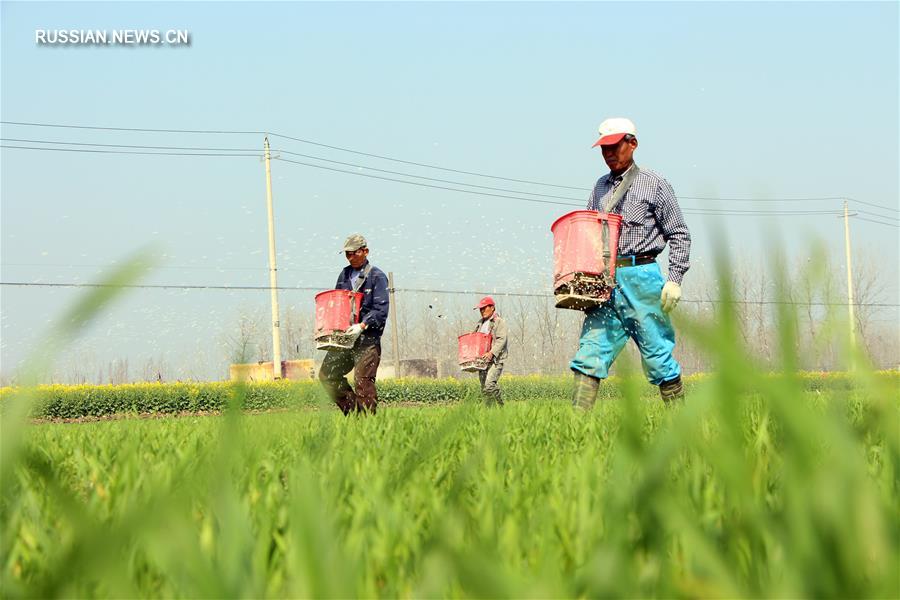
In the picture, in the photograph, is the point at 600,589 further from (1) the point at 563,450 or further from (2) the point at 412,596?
(1) the point at 563,450

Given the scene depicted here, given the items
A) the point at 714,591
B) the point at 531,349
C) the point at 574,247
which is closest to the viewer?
the point at 714,591

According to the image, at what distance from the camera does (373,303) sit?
28.3 ft

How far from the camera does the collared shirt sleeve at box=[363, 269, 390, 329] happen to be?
8609 millimetres

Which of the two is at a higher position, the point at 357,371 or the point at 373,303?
the point at 373,303

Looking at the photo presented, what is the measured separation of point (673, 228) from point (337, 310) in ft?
11.5

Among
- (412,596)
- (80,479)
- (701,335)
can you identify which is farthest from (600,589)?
(80,479)

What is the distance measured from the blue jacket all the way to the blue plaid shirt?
9.89 ft

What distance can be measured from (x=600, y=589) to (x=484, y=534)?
633 mm

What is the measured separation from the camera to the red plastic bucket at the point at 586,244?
5.61 metres

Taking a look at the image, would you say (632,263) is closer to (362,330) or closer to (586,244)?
(586,244)

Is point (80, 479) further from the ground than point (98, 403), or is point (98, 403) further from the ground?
point (80, 479)

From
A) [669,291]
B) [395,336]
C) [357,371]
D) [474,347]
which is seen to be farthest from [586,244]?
[395,336]

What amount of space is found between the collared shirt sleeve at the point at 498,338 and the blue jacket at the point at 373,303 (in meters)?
5.17

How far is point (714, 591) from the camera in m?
0.67
